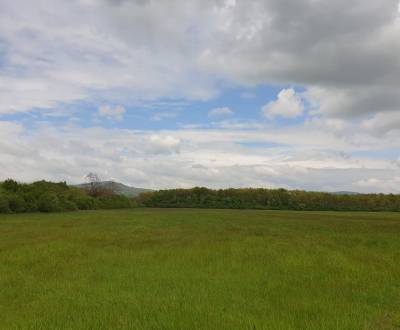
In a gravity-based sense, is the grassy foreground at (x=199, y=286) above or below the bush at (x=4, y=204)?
below

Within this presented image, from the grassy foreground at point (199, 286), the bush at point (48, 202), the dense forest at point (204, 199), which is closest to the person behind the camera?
the grassy foreground at point (199, 286)

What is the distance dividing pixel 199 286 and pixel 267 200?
8793cm

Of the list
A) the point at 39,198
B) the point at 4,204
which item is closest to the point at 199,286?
the point at 4,204

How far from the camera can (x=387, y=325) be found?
322 inches

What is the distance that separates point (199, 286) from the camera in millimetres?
11281

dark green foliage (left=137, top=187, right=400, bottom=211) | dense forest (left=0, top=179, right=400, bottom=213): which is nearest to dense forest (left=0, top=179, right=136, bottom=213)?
dense forest (left=0, top=179, right=400, bottom=213)

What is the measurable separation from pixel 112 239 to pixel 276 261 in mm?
11226

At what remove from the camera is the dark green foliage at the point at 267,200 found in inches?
3538

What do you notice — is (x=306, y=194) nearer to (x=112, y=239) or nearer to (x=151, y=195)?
(x=151, y=195)

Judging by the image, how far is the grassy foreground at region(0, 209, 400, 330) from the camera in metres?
8.41

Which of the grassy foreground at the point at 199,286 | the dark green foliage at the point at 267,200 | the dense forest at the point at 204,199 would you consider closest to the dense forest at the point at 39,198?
the dense forest at the point at 204,199

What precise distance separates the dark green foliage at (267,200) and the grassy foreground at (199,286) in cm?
7385

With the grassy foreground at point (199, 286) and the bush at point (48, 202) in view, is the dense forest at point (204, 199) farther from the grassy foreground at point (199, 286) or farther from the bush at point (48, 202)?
the grassy foreground at point (199, 286)

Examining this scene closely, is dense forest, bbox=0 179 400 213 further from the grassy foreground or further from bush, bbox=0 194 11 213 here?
the grassy foreground
